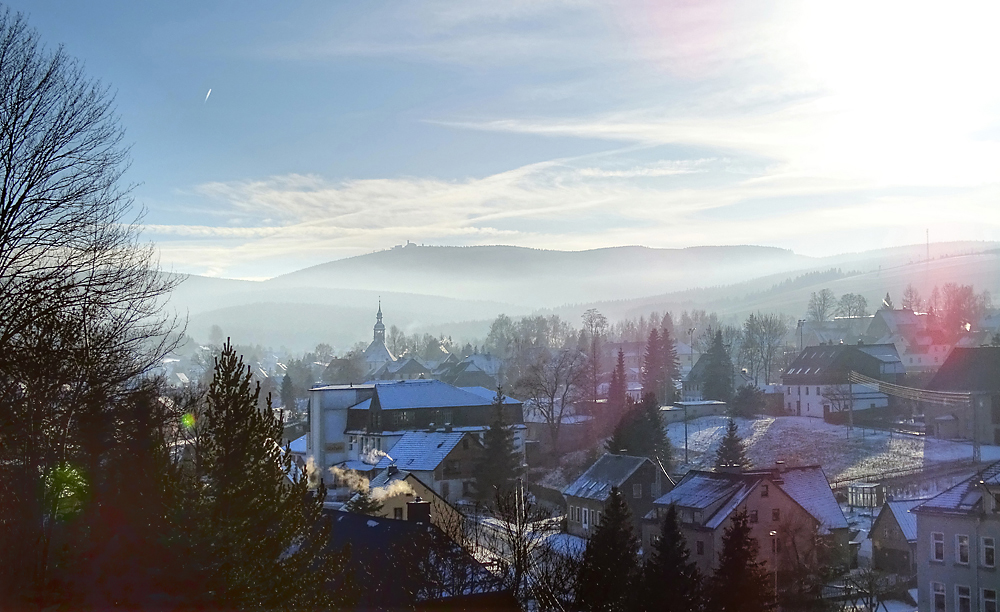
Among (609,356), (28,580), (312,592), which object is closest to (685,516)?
(312,592)

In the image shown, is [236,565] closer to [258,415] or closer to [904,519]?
[258,415]

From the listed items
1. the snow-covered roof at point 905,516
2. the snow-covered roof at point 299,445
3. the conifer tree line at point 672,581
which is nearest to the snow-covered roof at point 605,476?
the snow-covered roof at point 905,516

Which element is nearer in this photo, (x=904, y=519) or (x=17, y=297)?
(x=17, y=297)

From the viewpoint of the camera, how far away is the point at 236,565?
46.1 ft

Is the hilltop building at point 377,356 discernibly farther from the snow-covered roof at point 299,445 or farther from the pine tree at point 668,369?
the pine tree at point 668,369

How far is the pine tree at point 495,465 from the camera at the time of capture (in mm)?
46906

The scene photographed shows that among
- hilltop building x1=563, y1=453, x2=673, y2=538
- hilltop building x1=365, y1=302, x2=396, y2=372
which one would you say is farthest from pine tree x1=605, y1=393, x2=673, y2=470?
→ hilltop building x1=365, y1=302, x2=396, y2=372

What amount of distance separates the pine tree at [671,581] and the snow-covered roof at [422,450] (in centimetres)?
2634

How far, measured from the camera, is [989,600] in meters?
24.9

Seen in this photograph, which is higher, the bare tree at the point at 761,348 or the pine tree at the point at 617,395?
the bare tree at the point at 761,348

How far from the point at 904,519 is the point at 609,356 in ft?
288

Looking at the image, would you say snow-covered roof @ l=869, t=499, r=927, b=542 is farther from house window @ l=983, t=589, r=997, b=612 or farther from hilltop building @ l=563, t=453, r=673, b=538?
hilltop building @ l=563, t=453, r=673, b=538

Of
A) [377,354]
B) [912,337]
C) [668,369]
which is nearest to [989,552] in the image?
[668,369]

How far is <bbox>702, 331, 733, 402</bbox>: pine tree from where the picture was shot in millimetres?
69769
